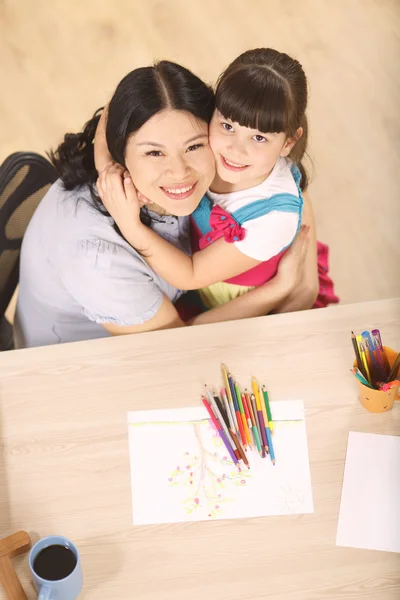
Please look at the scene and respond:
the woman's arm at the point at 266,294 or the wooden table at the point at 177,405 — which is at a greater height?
the woman's arm at the point at 266,294

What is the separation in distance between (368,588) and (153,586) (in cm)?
32

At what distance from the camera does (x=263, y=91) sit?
39.1 inches

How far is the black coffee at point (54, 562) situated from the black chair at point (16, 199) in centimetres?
52

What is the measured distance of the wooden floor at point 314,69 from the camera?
1.68 metres

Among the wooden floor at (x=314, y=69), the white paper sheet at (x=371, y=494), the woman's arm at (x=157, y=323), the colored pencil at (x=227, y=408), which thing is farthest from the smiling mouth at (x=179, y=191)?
the wooden floor at (x=314, y=69)

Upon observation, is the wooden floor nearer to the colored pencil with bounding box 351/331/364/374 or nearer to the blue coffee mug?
the colored pencil with bounding box 351/331/364/374

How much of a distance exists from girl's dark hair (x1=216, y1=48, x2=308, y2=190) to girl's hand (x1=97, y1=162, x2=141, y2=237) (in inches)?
7.6

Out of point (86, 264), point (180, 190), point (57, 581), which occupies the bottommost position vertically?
point (57, 581)

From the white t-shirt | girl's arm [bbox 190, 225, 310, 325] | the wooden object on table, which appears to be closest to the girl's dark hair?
the white t-shirt

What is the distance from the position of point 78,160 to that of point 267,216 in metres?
0.34

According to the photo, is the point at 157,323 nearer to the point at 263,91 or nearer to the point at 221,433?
the point at 221,433

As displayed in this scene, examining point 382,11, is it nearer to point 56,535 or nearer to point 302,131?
point 302,131

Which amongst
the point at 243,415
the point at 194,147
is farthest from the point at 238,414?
the point at 194,147

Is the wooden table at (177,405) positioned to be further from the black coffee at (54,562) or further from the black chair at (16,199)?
the black chair at (16,199)
